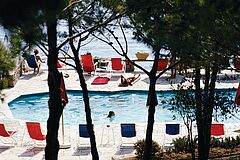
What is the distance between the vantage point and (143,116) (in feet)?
53.3

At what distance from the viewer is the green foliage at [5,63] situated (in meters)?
Result: 6.75

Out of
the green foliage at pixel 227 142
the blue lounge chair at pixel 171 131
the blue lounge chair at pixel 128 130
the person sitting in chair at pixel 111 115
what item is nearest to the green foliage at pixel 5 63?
the blue lounge chair at pixel 128 130

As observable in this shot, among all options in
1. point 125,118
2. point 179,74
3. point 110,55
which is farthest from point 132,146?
point 110,55

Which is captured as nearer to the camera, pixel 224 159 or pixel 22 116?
pixel 224 159

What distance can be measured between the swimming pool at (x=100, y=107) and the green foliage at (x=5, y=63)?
29.4 feet

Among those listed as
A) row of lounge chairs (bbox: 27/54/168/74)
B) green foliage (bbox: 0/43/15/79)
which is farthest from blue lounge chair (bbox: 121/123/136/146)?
row of lounge chairs (bbox: 27/54/168/74)

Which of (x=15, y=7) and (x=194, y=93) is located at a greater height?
(x=15, y=7)

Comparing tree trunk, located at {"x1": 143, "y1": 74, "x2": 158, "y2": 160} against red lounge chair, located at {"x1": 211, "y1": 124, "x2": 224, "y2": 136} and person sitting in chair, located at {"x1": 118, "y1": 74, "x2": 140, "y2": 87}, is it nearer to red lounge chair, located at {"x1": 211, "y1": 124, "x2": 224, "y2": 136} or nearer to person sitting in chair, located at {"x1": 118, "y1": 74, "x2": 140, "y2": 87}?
red lounge chair, located at {"x1": 211, "y1": 124, "x2": 224, "y2": 136}

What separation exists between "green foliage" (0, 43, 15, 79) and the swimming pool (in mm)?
8974

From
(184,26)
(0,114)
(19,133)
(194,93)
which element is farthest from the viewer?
(0,114)

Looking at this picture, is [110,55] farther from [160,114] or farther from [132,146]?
[132,146]

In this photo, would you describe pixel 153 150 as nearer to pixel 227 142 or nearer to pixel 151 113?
pixel 227 142

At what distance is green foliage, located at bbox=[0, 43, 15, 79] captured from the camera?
6.75 m

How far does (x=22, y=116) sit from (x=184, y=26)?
10.0 m
